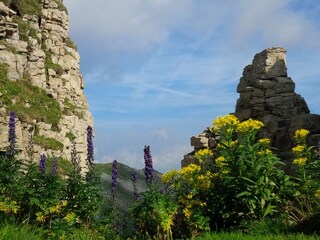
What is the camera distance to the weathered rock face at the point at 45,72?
31.0m


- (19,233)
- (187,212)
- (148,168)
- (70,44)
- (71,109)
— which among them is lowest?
(19,233)

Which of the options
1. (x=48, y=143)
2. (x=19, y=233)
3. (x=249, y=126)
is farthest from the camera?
(x=48, y=143)

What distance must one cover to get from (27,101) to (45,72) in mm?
7343

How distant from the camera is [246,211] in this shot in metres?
9.54

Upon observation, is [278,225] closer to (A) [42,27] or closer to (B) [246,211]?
(B) [246,211]

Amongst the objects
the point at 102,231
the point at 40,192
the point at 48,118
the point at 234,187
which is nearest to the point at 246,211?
the point at 234,187

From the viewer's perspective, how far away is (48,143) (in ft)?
104

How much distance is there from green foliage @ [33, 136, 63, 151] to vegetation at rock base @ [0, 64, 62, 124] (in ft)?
5.22

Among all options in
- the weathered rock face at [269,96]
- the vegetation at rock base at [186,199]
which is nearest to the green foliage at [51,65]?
the weathered rock face at [269,96]

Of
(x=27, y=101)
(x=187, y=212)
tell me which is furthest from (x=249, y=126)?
(x=27, y=101)

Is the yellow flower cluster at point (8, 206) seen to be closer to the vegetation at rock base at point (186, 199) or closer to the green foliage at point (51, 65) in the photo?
the vegetation at rock base at point (186, 199)

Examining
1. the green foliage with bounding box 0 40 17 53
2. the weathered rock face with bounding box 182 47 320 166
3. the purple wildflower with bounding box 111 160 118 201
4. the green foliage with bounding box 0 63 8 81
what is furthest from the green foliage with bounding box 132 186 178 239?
the green foliage with bounding box 0 40 17 53

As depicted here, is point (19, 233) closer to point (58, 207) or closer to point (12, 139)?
point (58, 207)

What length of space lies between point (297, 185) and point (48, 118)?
27.3 m
